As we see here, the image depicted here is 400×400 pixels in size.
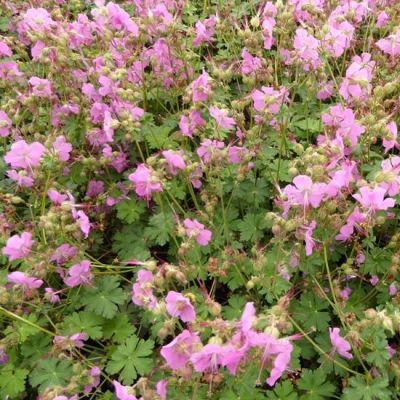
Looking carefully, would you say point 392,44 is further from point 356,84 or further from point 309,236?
point 309,236

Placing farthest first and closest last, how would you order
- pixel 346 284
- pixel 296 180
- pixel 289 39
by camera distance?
pixel 289 39, pixel 346 284, pixel 296 180

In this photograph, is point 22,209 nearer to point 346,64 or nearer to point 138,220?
point 138,220

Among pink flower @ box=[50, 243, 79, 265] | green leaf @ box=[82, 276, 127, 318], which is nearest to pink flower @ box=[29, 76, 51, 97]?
pink flower @ box=[50, 243, 79, 265]

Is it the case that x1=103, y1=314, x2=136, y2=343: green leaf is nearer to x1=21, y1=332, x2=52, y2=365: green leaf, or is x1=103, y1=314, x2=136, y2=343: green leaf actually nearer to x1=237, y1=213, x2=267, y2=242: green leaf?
x1=21, y1=332, x2=52, y2=365: green leaf

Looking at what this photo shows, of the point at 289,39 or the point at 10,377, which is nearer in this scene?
the point at 10,377

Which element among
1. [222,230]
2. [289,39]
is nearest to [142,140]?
[222,230]

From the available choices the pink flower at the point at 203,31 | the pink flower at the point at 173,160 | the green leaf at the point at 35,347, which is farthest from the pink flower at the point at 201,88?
the green leaf at the point at 35,347
